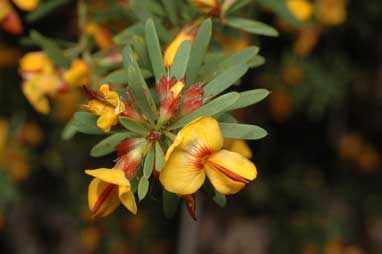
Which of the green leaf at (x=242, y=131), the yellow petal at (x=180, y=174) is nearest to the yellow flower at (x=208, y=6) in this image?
the green leaf at (x=242, y=131)

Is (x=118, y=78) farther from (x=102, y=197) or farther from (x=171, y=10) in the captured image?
(x=102, y=197)

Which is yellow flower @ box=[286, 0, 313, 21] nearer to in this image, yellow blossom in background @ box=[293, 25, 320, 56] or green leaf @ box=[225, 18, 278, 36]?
green leaf @ box=[225, 18, 278, 36]

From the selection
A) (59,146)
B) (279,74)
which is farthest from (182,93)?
(59,146)

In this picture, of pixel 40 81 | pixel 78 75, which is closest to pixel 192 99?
pixel 78 75

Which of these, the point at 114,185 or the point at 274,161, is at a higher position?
the point at 114,185

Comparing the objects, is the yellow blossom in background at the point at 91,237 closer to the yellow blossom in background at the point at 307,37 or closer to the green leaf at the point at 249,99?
the yellow blossom in background at the point at 307,37
